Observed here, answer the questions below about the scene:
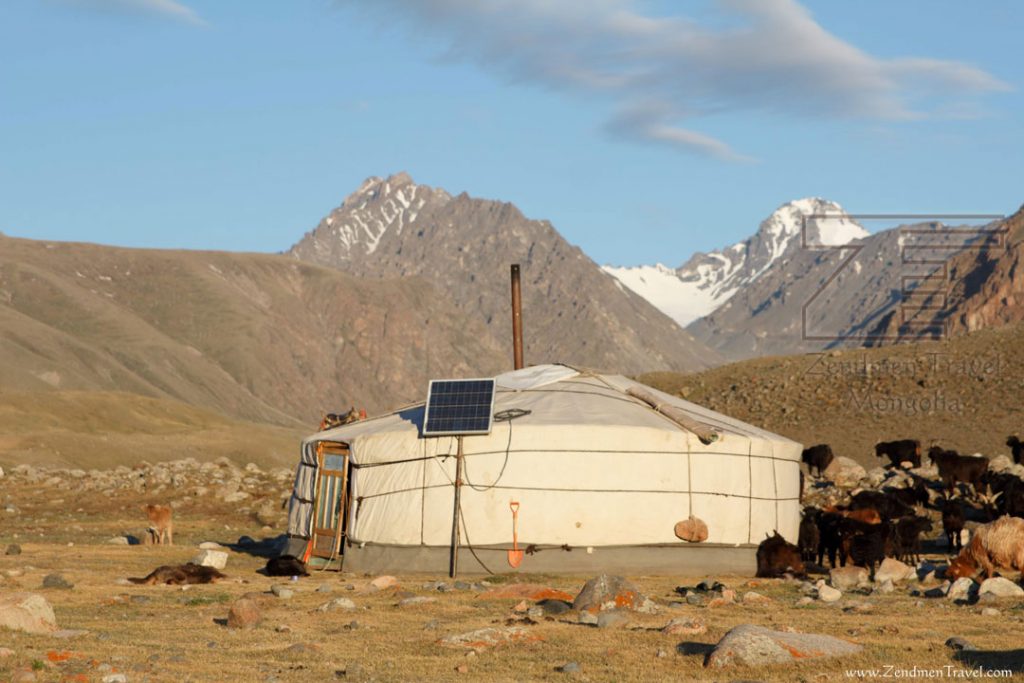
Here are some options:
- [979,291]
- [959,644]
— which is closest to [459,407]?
[959,644]

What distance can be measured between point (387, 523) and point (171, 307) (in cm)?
11287

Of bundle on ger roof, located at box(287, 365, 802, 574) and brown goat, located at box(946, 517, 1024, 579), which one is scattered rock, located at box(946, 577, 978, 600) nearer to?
brown goat, located at box(946, 517, 1024, 579)

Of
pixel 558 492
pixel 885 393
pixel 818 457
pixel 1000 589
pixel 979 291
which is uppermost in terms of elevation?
pixel 979 291

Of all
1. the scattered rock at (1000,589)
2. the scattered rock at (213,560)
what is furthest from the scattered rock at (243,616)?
the scattered rock at (1000,589)

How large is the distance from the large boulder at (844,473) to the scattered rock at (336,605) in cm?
1799

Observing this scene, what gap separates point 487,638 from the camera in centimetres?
1141

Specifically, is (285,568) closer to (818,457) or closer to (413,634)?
(413,634)

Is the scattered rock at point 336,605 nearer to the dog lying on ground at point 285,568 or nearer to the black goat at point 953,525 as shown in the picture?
the dog lying on ground at point 285,568

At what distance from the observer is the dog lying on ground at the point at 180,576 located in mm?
16359

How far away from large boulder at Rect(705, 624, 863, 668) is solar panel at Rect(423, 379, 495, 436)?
765cm

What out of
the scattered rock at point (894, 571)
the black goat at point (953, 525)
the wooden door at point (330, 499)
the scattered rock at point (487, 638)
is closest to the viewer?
the scattered rock at point (487, 638)

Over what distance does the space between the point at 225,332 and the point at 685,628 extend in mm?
116877

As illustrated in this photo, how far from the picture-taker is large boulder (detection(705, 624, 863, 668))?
9.92 meters

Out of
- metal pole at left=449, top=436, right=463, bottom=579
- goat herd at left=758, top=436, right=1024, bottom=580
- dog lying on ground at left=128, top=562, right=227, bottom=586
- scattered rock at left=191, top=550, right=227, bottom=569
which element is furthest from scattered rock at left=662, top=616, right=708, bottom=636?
scattered rock at left=191, top=550, right=227, bottom=569
